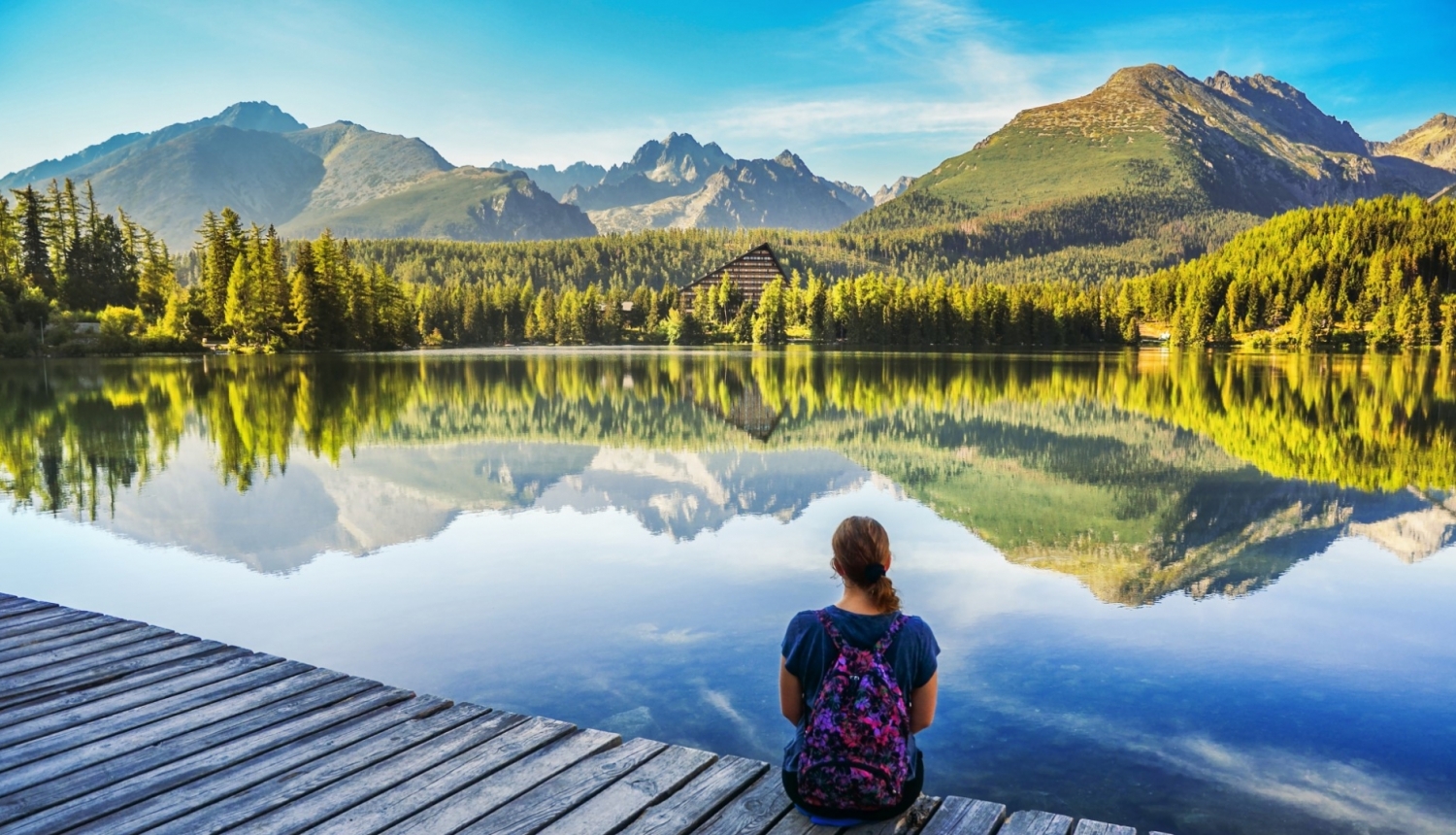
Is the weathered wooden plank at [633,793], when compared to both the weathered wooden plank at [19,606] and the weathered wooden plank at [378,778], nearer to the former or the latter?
the weathered wooden plank at [378,778]

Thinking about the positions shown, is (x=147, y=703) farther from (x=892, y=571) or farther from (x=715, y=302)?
(x=715, y=302)

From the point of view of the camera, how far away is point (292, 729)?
6.06 m

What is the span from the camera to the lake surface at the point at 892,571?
720cm

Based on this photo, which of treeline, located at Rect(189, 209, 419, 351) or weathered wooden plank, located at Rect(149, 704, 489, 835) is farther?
treeline, located at Rect(189, 209, 419, 351)

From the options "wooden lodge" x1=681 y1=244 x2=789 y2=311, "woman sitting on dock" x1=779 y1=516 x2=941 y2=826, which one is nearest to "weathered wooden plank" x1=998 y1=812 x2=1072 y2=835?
"woman sitting on dock" x1=779 y1=516 x2=941 y2=826

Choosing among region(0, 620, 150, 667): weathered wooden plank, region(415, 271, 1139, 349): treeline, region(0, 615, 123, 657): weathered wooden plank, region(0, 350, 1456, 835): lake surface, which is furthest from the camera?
region(415, 271, 1139, 349): treeline

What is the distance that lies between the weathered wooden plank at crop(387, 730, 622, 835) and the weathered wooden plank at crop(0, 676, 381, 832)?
157cm

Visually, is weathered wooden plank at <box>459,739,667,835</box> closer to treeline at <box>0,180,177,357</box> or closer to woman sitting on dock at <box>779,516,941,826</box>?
woman sitting on dock at <box>779,516,941,826</box>

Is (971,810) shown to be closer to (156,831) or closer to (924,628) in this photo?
(924,628)

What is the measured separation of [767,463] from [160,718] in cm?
1657

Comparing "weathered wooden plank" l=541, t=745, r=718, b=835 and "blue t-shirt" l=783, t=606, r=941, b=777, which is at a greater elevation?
"blue t-shirt" l=783, t=606, r=941, b=777

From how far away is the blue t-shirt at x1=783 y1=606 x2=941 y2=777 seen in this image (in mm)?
4363

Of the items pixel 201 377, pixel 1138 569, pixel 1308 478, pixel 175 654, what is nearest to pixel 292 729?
pixel 175 654

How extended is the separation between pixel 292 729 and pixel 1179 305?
15084 cm
